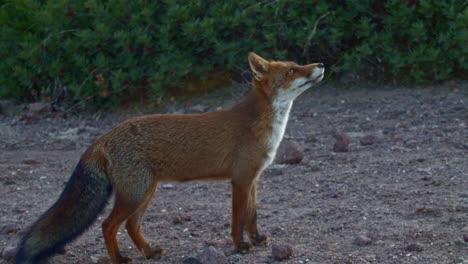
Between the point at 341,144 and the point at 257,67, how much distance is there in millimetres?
2355

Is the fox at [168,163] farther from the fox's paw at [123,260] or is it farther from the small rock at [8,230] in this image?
the small rock at [8,230]

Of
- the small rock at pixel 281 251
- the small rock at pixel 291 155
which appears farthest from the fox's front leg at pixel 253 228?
the small rock at pixel 291 155

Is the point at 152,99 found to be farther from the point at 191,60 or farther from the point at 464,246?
the point at 464,246

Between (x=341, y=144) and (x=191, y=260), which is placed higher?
(x=191, y=260)

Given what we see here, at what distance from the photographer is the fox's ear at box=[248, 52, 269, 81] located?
6.30 meters

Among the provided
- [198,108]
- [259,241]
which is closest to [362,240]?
[259,241]

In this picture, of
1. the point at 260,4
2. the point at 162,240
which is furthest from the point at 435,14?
the point at 162,240

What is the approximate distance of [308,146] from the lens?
885 cm

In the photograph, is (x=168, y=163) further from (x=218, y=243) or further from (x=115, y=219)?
(x=218, y=243)

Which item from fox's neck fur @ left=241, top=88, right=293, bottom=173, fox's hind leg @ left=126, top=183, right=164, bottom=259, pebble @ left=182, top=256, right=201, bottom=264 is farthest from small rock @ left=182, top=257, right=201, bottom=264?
fox's neck fur @ left=241, top=88, right=293, bottom=173

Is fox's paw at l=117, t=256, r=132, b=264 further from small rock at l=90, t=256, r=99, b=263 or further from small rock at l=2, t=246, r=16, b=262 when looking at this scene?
small rock at l=2, t=246, r=16, b=262

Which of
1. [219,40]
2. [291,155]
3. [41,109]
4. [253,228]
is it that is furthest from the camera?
[41,109]

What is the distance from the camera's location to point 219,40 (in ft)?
34.8

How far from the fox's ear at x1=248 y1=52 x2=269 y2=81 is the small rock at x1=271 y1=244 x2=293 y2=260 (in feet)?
4.66
